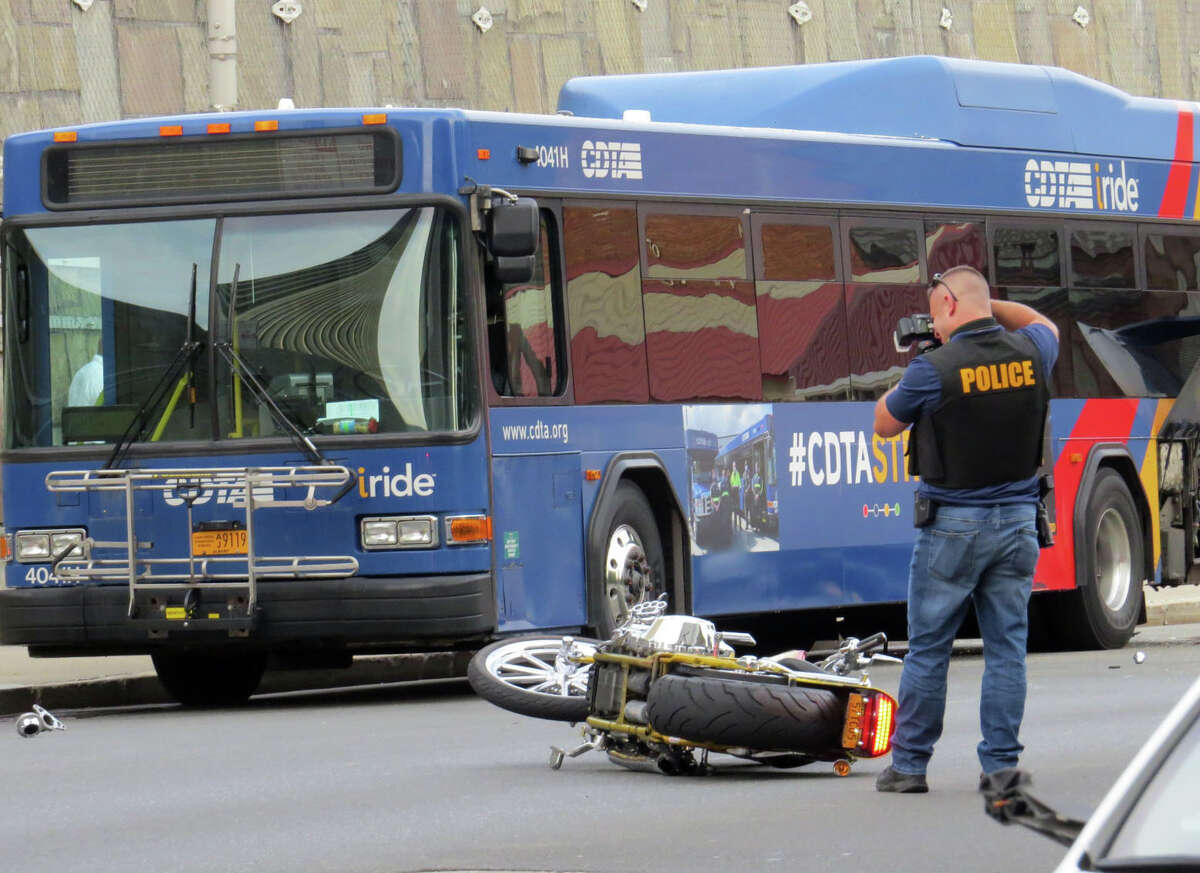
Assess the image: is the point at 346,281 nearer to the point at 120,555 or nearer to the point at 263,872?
the point at 120,555

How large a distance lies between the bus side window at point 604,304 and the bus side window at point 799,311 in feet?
3.50

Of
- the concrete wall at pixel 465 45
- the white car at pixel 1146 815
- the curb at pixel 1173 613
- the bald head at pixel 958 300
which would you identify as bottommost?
the curb at pixel 1173 613

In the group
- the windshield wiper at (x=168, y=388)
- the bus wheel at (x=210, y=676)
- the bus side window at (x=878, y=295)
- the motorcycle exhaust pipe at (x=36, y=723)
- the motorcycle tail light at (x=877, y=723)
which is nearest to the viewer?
the motorcycle tail light at (x=877, y=723)

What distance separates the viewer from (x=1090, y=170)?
56.7 feet

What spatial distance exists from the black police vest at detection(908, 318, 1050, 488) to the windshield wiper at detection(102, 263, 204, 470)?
17.5 feet

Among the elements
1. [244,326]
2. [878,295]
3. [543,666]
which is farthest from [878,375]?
[543,666]

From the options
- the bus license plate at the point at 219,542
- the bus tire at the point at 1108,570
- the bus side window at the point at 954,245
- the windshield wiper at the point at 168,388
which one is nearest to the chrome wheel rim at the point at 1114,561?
the bus tire at the point at 1108,570

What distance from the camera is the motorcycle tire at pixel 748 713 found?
8.64 m

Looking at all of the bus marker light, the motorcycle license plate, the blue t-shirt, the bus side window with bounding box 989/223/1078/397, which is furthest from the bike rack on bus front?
the bus side window with bounding box 989/223/1078/397

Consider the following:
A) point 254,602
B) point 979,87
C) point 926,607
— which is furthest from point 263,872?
point 979,87

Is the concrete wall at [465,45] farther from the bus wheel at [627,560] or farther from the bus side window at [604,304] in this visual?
the bus wheel at [627,560]

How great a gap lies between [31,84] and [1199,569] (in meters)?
11.1

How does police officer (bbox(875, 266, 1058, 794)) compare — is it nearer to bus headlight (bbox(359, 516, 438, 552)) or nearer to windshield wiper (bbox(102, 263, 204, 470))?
bus headlight (bbox(359, 516, 438, 552))

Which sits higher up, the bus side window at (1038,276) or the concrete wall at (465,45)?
the concrete wall at (465,45)
